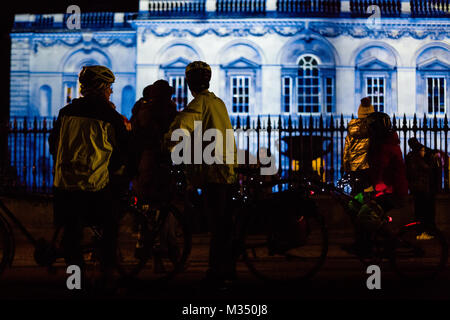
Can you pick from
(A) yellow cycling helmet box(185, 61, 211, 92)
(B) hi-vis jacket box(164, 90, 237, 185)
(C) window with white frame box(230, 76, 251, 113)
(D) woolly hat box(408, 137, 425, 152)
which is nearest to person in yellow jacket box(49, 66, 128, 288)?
(B) hi-vis jacket box(164, 90, 237, 185)

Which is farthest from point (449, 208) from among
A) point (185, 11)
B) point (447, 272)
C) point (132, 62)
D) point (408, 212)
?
point (132, 62)

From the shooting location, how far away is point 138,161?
464 centimetres

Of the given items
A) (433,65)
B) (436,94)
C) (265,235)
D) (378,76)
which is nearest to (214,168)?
Result: (265,235)

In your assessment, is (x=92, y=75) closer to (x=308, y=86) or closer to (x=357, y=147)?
(x=357, y=147)

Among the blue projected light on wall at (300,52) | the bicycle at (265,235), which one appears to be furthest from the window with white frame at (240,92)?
the bicycle at (265,235)

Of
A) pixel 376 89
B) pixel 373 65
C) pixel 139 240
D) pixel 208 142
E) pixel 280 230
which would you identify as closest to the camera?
pixel 208 142

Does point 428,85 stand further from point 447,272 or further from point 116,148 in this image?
point 116,148

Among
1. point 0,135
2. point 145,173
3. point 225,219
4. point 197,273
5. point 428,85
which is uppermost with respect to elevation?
point 428,85

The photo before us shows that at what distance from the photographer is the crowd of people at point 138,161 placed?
4211 mm

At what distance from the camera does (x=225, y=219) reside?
4.72 metres

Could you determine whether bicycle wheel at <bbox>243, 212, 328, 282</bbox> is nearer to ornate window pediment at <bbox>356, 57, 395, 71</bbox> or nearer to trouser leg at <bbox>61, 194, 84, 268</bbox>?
trouser leg at <bbox>61, 194, 84, 268</bbox>

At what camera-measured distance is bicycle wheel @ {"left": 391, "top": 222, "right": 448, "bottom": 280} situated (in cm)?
526

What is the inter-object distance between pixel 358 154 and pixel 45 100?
24.8 metres

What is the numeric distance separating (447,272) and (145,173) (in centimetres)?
334
